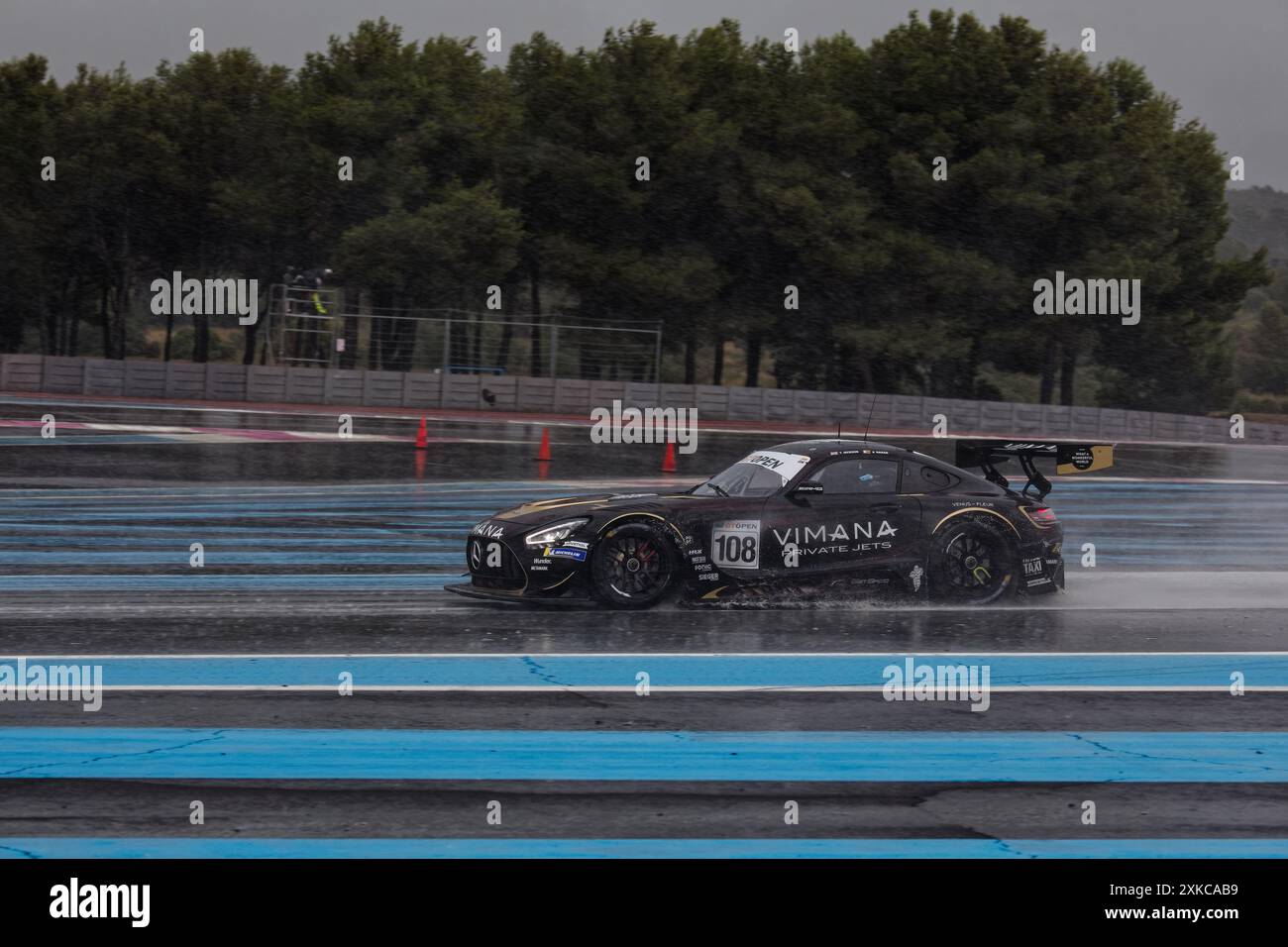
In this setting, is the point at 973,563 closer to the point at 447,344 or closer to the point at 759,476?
the point at 759,476

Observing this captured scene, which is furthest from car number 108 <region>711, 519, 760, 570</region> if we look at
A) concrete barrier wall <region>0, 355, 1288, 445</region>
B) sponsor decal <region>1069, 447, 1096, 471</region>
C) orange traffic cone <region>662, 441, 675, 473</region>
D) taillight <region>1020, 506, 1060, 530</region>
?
concrete barrier wall <region>0, 355, 1288, 445</region>

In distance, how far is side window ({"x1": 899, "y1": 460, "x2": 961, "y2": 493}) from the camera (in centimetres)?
1140

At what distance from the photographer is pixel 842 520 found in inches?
435

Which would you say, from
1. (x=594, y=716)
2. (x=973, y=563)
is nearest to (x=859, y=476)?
(x=973, y=563)

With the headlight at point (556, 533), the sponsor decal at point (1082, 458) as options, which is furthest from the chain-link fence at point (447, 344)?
the headlight at point (556, 533)

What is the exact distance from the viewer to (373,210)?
4709cm

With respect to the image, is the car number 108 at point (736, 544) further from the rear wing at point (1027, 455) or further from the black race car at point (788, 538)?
the rear wing at point (1027, 455)

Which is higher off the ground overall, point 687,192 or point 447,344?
point 687,192

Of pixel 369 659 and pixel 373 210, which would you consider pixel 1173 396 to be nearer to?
pixel 373 210

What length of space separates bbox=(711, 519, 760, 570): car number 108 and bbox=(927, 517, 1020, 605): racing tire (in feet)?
4.94

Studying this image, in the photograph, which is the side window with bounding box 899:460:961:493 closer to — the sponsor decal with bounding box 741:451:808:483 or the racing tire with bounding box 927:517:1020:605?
the racing tire with bounding box 927:517:1020:605

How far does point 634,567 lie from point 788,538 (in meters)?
1.18

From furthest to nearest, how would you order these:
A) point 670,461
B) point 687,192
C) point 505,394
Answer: point 687,192, point 505,394, point 670,461
